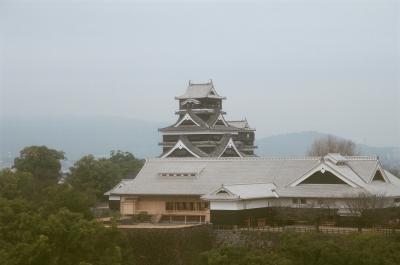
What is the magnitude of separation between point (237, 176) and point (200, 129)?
1098 centimetres

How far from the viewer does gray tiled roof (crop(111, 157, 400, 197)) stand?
35.3 meters

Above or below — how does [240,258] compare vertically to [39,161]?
below

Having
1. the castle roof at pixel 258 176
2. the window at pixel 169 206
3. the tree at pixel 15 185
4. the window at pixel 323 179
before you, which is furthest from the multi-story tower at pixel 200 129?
the window at pixel 323 179

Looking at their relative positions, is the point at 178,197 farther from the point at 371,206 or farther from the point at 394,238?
the point at 394,238

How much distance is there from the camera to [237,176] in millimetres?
38625

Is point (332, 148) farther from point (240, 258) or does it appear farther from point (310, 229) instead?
point (240, 258)

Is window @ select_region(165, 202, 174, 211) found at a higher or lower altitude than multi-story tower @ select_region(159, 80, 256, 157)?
lower

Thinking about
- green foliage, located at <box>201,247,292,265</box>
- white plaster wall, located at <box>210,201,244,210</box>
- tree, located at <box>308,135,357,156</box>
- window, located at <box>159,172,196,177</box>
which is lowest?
green foliage, located at <box>201,247,292,265</box>

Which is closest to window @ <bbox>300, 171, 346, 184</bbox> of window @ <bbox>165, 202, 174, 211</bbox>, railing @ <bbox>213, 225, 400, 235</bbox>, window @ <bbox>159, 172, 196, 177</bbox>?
railing @ <bbox>213, 225, 400, 235</bbox>

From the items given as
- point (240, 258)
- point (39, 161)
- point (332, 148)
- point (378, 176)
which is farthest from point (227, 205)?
point (332, 148)

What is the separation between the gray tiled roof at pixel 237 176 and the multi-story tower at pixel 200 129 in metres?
7.33

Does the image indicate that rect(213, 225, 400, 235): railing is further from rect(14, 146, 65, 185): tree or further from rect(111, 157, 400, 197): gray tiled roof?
rect(14, 146, 65, 185): tree

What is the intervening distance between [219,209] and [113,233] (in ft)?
29.6

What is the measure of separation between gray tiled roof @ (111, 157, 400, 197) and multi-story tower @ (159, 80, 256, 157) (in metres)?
7.33
